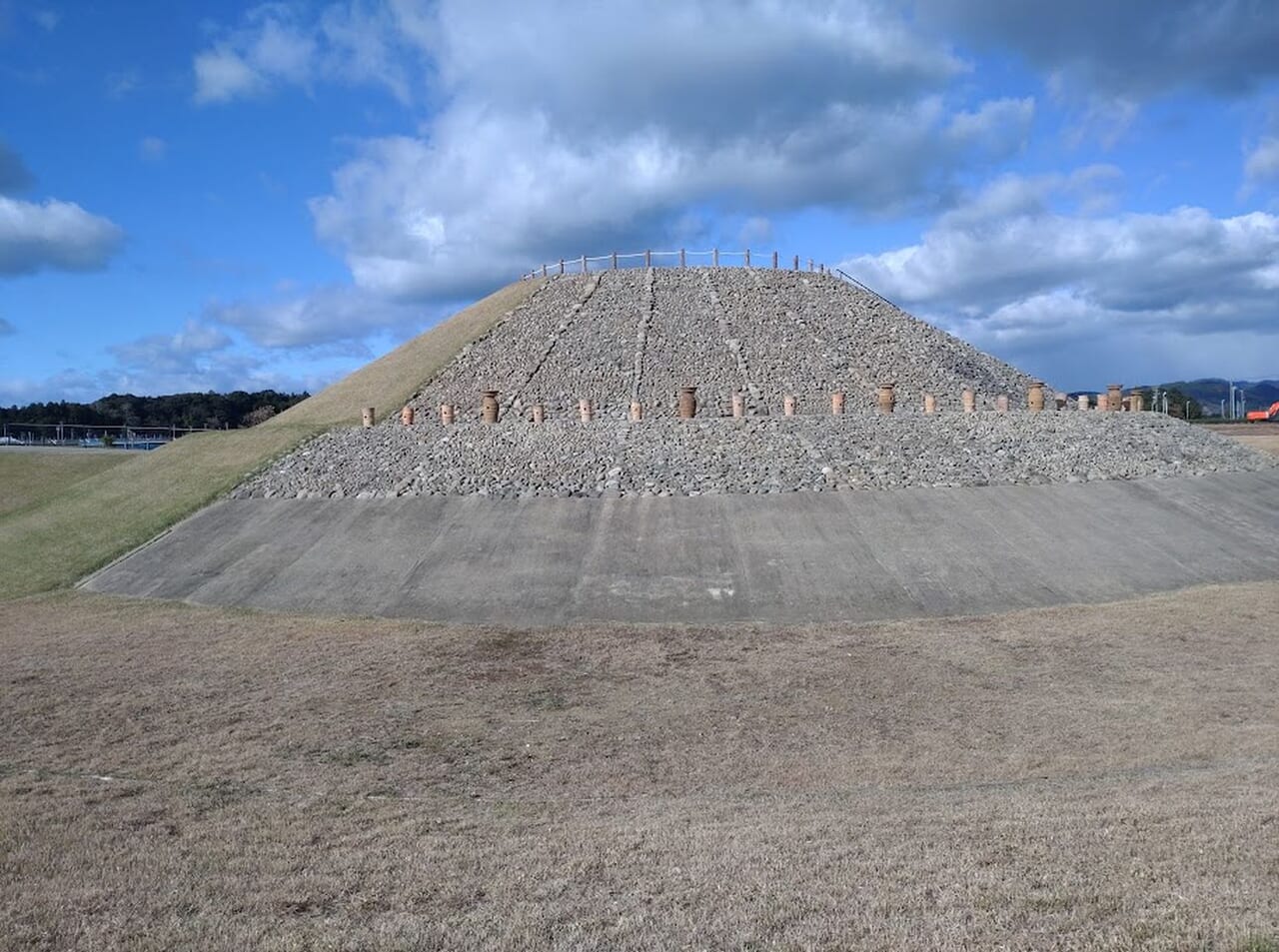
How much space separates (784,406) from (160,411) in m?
79.7

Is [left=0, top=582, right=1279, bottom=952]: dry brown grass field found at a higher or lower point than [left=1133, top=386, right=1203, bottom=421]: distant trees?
lower

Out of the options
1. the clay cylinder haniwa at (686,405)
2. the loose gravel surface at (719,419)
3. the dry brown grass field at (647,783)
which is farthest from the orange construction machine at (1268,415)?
the dry brown grass field at (647,783)

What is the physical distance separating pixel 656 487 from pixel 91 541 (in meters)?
13.6

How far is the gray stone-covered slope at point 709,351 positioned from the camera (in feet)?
112

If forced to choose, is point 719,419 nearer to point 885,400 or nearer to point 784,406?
point 784,406

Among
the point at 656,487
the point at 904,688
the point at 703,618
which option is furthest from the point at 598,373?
the point at 904,688

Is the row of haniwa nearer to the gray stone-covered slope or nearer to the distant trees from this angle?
the gray stone-covered slope

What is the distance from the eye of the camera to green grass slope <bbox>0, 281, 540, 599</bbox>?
23.6 m

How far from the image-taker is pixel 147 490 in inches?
1103

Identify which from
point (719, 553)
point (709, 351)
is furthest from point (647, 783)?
point (709, 351)

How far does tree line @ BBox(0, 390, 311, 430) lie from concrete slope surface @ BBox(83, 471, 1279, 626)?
59575 millimetres

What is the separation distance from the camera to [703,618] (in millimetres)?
17578

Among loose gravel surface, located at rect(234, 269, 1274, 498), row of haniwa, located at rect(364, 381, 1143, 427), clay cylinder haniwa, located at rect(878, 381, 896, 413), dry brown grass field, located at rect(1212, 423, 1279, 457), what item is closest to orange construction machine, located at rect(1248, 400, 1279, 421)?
dry brown grass field, located at rect(1212, 423, 1279, 457)

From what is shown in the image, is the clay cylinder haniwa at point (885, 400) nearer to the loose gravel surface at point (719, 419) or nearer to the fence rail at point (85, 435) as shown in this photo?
the loose gravel surface at point (719, 419)
